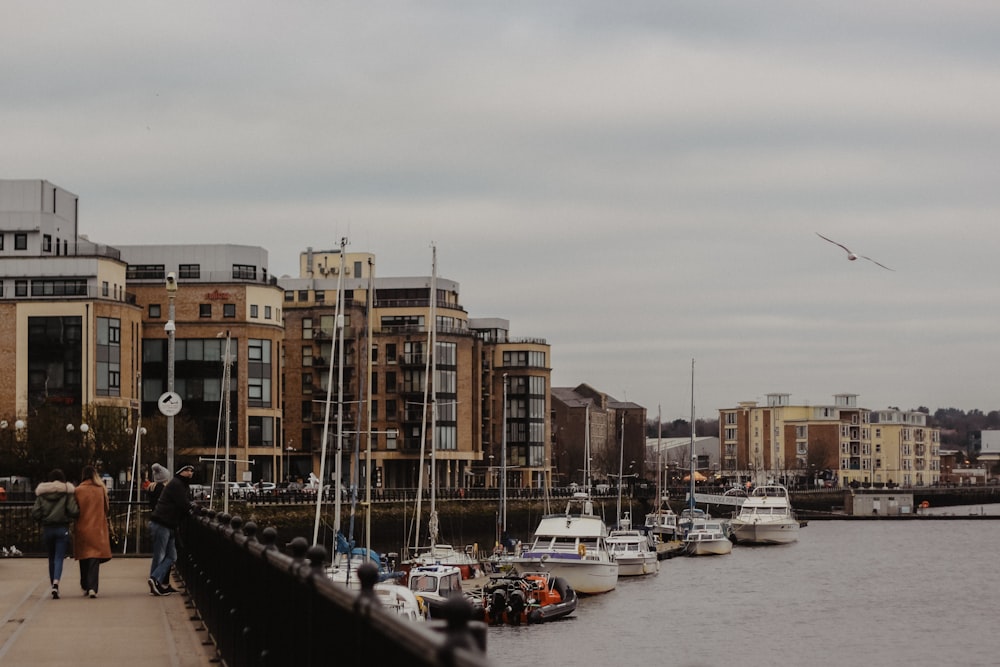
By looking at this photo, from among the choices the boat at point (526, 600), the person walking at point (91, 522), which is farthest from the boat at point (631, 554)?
the person walking at point (91, 522)

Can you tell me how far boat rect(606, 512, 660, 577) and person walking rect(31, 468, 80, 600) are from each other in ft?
212

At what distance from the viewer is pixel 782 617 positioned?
67.1m

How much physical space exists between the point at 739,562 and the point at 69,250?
5617cm

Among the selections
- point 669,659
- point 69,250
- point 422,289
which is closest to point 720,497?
point 422,289

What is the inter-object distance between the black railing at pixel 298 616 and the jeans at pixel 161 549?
67.2 inches

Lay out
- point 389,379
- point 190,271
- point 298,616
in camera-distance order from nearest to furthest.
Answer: point 298,616
point 190,271
point 389,379

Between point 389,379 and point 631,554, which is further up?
point 389,379

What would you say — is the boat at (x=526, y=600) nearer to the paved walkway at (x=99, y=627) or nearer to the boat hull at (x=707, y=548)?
the paved walkway at (x=99, y=627)

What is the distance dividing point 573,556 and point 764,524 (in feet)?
199

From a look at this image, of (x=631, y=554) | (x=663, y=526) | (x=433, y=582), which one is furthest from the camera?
(x=663, y=526)

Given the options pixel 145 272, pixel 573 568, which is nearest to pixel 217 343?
→ pixel 145 272

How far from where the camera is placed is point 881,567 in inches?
3989

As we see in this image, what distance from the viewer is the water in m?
53.0

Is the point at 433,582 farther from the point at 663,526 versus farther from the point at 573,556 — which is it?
the point at 663,526
